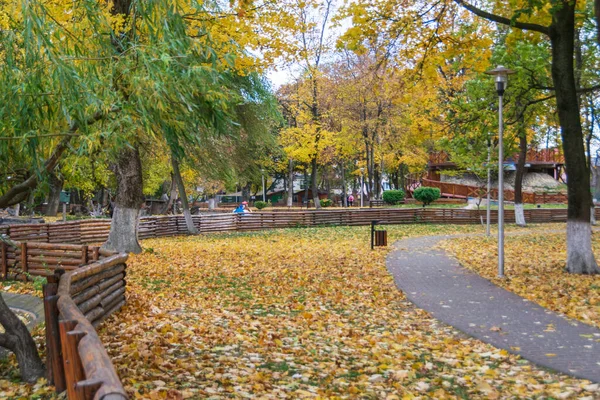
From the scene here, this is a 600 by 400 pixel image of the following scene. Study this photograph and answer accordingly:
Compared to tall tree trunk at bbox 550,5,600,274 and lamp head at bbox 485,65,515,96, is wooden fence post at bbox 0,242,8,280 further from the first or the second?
tall tree trunk at bbox 550,5,600,274

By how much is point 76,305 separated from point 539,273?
1008cm

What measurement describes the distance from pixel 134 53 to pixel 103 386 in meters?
4.77

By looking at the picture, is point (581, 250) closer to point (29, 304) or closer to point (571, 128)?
point (571, 128)

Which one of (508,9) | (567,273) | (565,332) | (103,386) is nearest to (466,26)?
(508,9)

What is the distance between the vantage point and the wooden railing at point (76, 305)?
2.90 metres

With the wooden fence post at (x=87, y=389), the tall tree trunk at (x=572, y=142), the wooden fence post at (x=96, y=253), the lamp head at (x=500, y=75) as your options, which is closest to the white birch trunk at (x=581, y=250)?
the tall tree trunk at (x=572, y=142)

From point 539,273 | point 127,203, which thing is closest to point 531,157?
point 539,273

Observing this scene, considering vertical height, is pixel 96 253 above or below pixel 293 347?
above

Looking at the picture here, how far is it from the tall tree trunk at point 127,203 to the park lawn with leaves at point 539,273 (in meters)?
9.35

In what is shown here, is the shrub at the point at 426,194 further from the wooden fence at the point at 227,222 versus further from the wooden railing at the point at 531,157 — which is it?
the wooden fence at the point at 227,222

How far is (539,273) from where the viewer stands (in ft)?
41.8

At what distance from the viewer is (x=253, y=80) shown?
24656 mm

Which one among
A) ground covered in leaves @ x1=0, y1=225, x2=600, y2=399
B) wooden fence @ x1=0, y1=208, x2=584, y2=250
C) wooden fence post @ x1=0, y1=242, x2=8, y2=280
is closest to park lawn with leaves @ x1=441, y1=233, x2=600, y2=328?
ground covered in leaves @ x1=0, y1=225, x2=600, y2=399

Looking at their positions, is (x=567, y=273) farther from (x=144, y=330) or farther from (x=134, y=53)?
(x=134, y=53)
